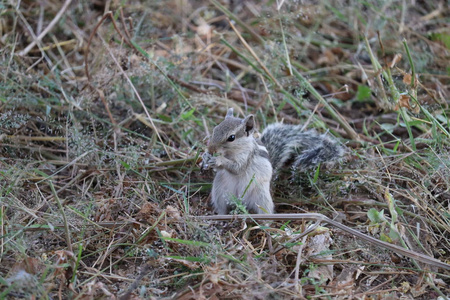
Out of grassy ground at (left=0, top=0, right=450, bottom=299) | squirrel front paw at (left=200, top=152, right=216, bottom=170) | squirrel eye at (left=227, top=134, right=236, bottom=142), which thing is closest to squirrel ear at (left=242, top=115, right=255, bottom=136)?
squirrel eye at (left=227, top=134, right=236, bottom=142)

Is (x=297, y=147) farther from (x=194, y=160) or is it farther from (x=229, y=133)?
(x=194, y=160)

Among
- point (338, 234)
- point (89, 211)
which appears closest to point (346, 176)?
point (338, 234)

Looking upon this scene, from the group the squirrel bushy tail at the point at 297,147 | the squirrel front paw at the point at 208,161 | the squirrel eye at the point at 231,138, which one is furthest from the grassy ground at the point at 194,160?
the squirrel eye at the point at 231,138

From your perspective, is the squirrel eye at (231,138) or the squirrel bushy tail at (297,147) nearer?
the squirrel eye at (231,138)

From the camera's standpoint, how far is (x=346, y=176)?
11.7ft

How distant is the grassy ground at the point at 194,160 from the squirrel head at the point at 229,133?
0.33 meters

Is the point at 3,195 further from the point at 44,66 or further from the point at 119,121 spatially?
the point at 44,66

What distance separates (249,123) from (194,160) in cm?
52

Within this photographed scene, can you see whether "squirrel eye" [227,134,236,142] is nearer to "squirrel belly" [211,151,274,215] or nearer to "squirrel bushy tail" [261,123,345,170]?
"squirrel belly" [211,151,274,215]

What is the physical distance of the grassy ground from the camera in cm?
268

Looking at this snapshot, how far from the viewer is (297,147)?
3.64 m

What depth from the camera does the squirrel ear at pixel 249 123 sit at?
3342 millimetres

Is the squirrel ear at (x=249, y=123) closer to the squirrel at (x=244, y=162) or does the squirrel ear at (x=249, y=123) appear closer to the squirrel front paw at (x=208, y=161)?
the squirrel at (x=244, y=162)

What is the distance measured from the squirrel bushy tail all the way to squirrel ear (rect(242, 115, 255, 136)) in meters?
0.37
